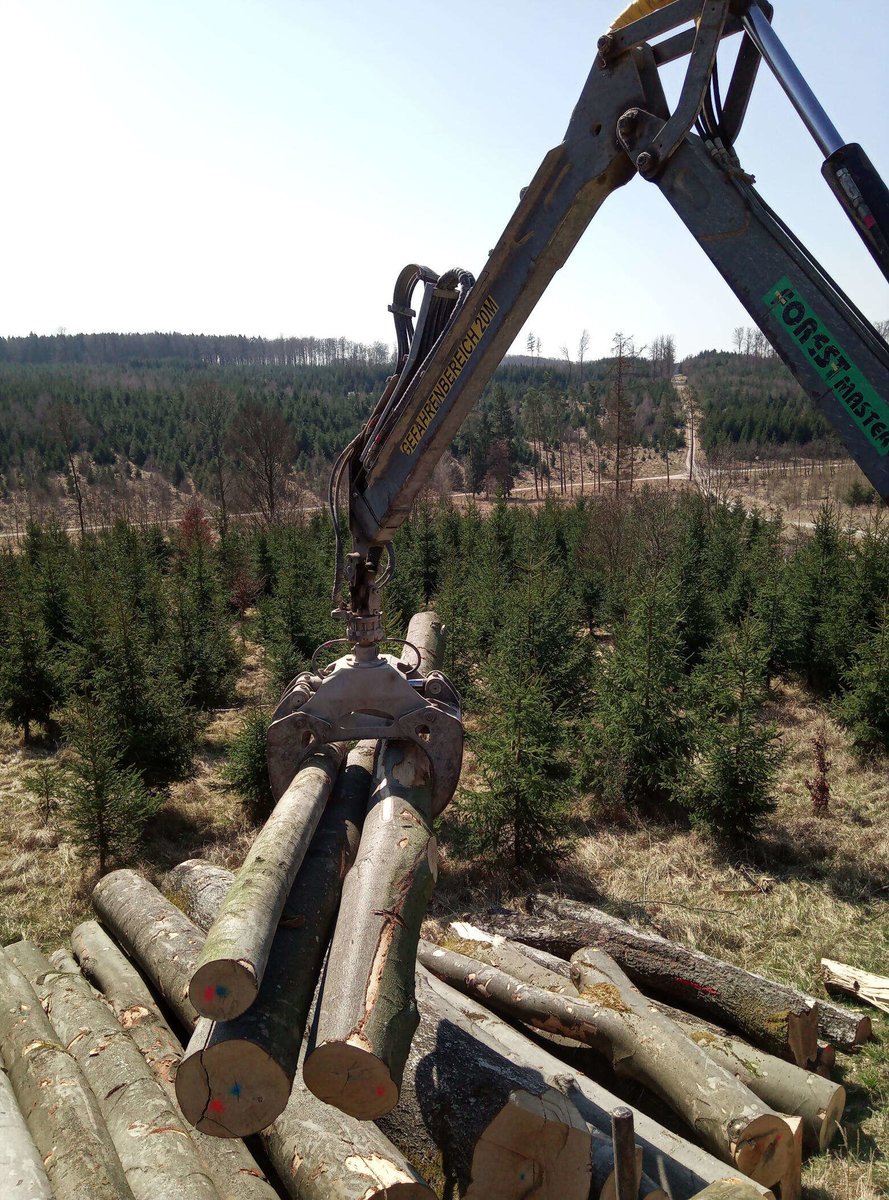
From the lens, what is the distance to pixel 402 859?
11.7 ft

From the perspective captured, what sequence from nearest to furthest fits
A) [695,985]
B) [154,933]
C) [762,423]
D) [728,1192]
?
[728,1192], [154,933], [695,985], [762,423]

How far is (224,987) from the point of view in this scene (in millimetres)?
2705

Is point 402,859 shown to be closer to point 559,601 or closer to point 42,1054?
point 42,1054

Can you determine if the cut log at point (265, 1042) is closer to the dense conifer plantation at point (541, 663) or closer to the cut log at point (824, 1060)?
the cut log at point (824, 1060)

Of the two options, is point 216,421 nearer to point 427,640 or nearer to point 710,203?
point 427,640

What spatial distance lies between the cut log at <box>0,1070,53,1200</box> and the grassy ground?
3.68 meters

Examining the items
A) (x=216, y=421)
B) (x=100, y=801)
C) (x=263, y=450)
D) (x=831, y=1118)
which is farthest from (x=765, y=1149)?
(x=216, y=421)

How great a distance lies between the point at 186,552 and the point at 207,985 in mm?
20819

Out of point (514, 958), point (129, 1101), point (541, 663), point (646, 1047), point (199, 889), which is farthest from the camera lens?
point (541, 663)

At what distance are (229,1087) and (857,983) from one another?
521 centimetres

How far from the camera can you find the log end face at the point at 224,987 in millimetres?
2678

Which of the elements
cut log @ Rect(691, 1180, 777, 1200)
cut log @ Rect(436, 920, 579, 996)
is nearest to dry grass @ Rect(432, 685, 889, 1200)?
cut log @ Rect(436, 920, 579, 996)

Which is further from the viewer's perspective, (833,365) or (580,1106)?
(580,1106)

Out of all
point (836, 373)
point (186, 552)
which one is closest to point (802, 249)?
point (836, 373)
